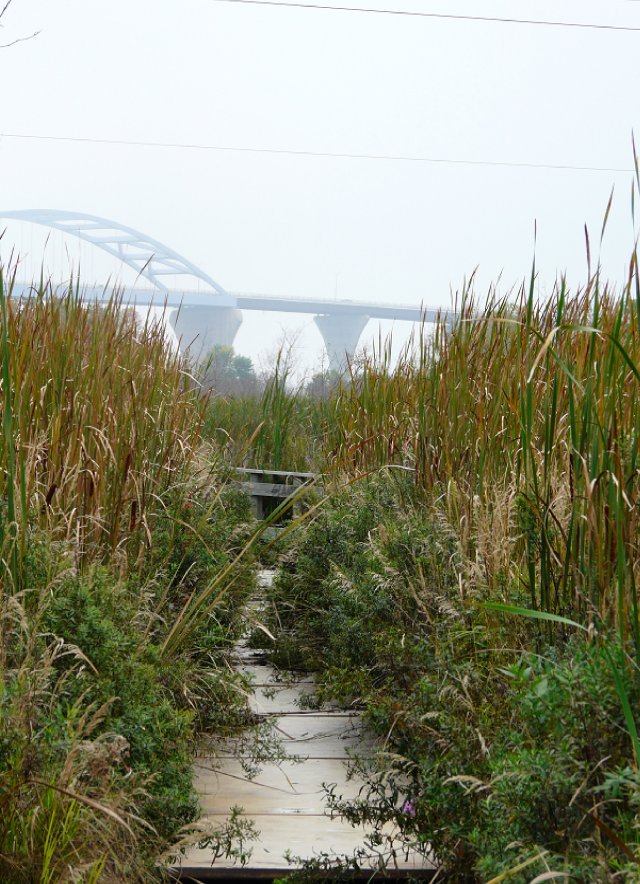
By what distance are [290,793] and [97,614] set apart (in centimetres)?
72

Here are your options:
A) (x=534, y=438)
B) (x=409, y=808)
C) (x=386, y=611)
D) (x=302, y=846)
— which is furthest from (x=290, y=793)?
(x=534, y=438)

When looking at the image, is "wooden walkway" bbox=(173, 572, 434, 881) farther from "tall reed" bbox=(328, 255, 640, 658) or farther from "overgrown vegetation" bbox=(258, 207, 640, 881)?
"tall reed" bbox=(328, 255, 640, 658)

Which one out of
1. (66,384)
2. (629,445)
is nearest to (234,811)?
(629,445)

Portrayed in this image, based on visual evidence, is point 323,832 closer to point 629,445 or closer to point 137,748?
point 137,748

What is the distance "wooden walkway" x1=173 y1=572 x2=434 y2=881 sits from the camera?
1.80m

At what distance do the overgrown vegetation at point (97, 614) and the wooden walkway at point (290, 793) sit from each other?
0.10m

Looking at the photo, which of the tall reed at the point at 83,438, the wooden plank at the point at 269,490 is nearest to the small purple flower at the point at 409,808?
the tall reed at the point at 83,438

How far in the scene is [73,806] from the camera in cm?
136

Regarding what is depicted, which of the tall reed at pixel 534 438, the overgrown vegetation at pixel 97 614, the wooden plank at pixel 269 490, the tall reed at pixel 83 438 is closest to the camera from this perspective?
the overgrown vegetation at pixel 97 614

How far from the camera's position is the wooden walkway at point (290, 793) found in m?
1.80

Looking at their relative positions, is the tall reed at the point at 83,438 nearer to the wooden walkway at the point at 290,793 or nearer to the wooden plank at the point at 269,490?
the wooden walkway at the point at 290,793

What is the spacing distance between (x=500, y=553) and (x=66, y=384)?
1430 millimetres

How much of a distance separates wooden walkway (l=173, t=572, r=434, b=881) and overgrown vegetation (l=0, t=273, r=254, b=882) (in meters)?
0.10

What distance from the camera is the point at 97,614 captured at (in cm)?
185
